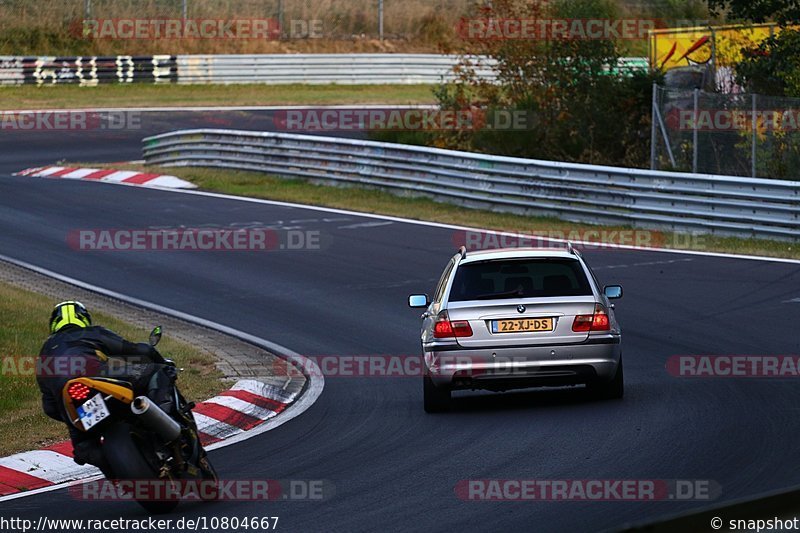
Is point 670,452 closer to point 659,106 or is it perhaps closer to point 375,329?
point 375,329

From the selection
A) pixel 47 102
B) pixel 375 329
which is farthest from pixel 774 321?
pixel 47 102

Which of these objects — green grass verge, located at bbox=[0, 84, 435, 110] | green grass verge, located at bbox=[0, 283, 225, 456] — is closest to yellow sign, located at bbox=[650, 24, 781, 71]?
green grass verge, located at bbox=[0, 84, 435, 110]

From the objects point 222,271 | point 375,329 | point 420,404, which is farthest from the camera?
point 222,271

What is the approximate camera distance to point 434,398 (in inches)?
452

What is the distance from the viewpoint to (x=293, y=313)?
1708 cm

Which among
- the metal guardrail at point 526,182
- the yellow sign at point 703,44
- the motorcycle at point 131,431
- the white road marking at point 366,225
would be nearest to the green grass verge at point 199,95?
the metal guardrail at point 526,182

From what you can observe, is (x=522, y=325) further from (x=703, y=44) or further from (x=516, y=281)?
(x=703, y=44)

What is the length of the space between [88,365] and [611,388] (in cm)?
499

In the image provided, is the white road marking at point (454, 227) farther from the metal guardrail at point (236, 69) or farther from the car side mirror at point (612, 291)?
the metal guardrail at point (236, 69)

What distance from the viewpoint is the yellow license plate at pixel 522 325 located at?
439 inches

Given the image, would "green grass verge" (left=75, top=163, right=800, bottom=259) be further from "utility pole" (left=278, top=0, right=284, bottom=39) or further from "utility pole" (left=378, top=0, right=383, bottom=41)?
"utility pole" (left=378, top=0, right=383, bottom=41)

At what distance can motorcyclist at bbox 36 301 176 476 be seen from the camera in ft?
26.2

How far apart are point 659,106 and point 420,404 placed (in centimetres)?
1477

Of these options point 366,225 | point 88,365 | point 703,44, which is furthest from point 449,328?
point 703,44
